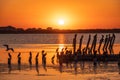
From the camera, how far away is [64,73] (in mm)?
43969

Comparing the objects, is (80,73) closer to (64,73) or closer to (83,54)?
(64,73)

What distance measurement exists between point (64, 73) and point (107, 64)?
35.7ft

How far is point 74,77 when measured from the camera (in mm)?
40000

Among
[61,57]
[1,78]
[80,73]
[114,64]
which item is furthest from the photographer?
[114,64]

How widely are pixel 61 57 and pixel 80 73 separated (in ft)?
23.6

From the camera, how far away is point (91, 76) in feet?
133

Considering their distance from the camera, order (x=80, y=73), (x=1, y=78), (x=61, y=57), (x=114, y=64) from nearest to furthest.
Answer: (x=1, y=78)
(x=80, y=73)
(x=61, y=57)
(x=114, y=64)

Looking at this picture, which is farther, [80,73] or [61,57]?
[61,57]

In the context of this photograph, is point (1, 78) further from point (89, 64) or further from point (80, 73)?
point (89, 64)

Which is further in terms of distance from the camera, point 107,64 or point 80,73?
→ point 107,64

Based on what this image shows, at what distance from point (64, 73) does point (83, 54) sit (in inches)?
325

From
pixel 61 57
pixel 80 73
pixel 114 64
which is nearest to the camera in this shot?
pixel 80 73

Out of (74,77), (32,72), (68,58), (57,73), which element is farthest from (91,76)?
(68,58)

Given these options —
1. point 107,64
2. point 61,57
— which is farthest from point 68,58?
point 107,64
